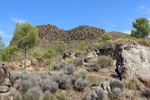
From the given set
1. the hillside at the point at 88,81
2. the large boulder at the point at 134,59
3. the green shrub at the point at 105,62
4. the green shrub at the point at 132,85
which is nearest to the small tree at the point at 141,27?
the hillside at the point at 88,81

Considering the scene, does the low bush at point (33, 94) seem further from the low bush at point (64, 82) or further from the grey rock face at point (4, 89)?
the low bush at point (64, 82)

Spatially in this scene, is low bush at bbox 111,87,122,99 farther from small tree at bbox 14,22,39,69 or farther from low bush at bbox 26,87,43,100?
small tree at bbox 14,22,39,69

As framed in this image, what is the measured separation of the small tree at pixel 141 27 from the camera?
38344 millimetres

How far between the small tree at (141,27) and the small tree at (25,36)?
3152 cm

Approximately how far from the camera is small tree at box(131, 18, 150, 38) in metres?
38.3

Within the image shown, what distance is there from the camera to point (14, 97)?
233 inches

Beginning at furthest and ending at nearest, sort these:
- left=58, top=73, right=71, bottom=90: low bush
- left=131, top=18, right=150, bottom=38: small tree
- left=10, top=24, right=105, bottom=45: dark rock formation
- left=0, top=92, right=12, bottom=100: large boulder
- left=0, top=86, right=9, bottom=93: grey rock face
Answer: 1. left=10, top=24, right=105, bottom=45: dark rock formation
2. left=131, top=18, right=150, bottom=38: small tree
3. left=58, top=73, right=71, bottom=90: low bush
4. left=0, top=86, right=9, bottom=93: grey rock face
5. left=0, top=92, right=12, bottom=100: large boulder

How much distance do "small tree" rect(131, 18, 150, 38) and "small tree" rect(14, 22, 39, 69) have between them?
103 feet

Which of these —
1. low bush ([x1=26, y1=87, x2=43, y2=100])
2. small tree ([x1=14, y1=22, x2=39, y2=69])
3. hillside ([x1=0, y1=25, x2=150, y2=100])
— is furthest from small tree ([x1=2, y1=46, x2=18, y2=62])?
low bush ([x1=26, y1=87, x2=43, y2=100])

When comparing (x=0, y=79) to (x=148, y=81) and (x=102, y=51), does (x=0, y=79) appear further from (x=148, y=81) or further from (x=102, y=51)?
(x=102, y=51)

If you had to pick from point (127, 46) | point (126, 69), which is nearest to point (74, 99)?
point (126, 69)

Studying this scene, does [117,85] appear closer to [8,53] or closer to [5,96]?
[5,96]

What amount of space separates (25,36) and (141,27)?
33.0 meters

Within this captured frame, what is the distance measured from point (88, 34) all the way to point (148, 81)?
14210 cm
